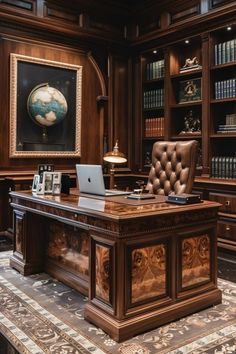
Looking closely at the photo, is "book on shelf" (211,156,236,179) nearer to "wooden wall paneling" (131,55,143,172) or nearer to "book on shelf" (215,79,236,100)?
"book on shelf" (215,79,236,100)

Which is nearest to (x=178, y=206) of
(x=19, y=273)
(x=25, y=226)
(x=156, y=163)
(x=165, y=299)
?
(x=165, y=299)

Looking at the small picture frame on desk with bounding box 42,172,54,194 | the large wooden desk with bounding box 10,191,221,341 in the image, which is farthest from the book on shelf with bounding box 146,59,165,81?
the large wooden desk with bounding box 10,191,221,341

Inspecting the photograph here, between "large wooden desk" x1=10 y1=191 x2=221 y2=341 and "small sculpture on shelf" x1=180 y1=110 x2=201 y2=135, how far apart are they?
2.36 m

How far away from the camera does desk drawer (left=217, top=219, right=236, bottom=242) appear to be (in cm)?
409

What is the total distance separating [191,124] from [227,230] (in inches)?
61.2

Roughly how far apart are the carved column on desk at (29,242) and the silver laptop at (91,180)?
54cm

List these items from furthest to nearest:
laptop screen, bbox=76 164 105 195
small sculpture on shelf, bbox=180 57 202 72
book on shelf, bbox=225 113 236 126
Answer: small sculpture on shelf, bbox=180 57 202 72
book on shelf, bbox=225 113 236 126
laptop screen, bbox=76 164 105 195

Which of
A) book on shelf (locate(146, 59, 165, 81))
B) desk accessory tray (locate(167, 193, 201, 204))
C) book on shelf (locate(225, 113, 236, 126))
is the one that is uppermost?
book on shelf (locate(146, 59, 165, 81))

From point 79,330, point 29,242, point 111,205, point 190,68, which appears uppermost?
point 190,68

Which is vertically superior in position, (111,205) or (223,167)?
(223,167)

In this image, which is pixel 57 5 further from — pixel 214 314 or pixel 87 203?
pixel 214 314

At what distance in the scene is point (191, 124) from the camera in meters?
5.00

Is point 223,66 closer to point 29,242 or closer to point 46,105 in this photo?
point 46,105

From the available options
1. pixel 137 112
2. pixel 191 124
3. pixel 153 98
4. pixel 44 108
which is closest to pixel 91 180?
pixel 44 108
